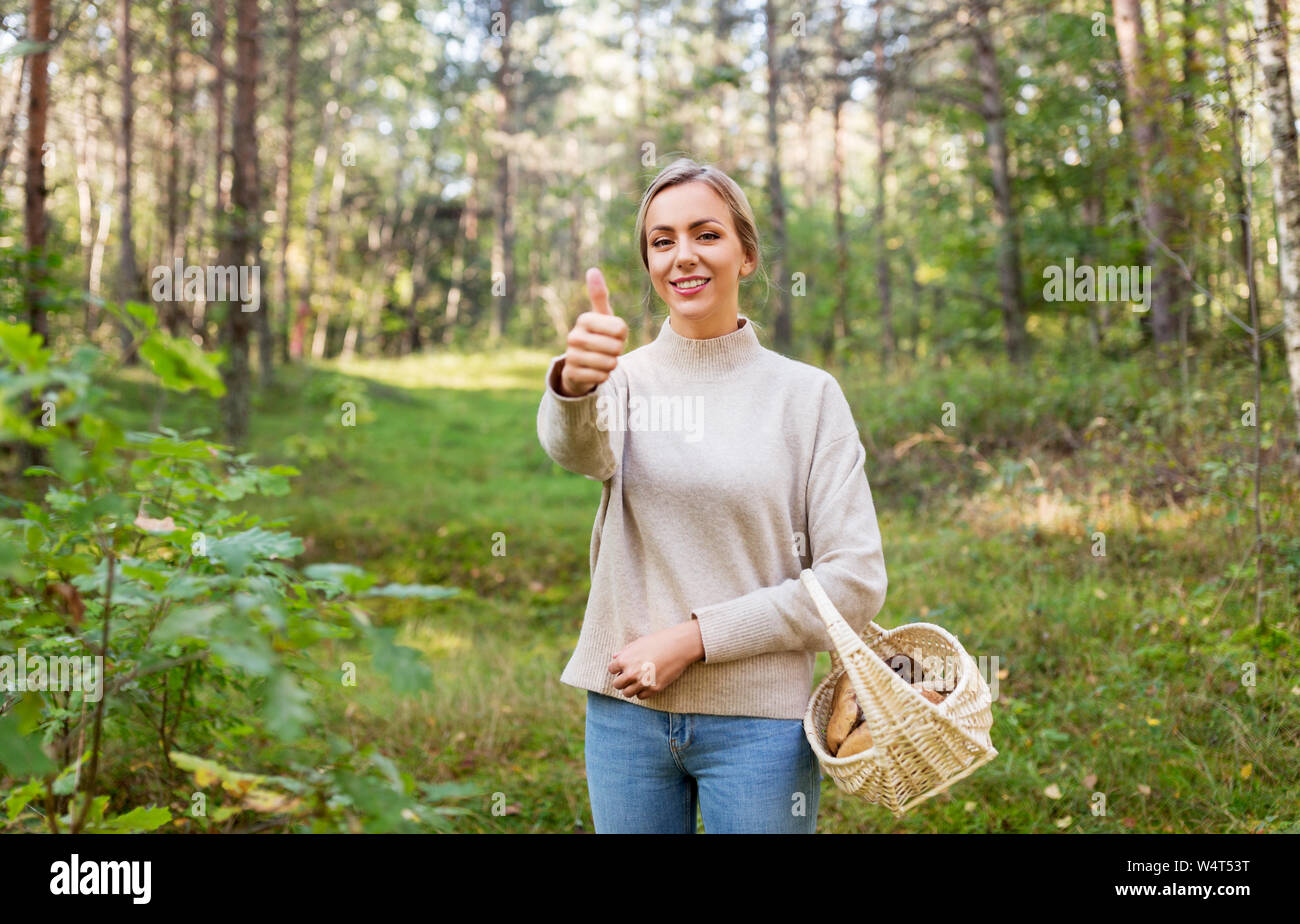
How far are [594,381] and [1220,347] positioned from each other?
8.64 meters

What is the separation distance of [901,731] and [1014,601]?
13.7 ft

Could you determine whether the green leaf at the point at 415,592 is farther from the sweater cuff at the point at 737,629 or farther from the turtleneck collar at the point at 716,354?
the turtleneck collar at the point at 716,354

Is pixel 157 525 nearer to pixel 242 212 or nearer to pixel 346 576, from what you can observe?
pixel 346 576

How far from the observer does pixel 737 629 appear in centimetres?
181

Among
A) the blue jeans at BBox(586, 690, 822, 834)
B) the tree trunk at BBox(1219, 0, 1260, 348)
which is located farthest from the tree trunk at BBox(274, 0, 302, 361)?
the blue jeans at BBox(586, 690, 822, 834)

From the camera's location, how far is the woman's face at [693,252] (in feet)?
6.38

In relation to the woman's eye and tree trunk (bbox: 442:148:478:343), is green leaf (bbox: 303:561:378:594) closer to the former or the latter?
the woman's eye

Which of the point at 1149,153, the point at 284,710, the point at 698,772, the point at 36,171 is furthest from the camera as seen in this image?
the point at 1149,153

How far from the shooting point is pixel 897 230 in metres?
15.0

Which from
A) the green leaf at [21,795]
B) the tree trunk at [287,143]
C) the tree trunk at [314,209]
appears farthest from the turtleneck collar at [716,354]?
the tree trunk at [314,209]

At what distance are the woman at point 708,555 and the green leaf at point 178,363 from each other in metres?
0.63

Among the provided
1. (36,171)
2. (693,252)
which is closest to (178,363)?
(693,252)

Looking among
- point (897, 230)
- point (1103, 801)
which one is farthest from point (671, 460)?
point (897, 230)

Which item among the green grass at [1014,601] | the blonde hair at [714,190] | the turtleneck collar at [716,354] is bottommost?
the green grass at [1014,601]
